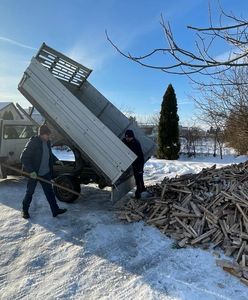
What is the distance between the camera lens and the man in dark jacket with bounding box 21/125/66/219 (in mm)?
7047

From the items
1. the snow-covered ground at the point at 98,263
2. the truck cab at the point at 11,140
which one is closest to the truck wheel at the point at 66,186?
the snow-covered ground at the point at 98,263

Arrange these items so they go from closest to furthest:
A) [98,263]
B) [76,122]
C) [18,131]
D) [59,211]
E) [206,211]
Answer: [98,263], [206,211], [59,211], [76,122], [18,131]

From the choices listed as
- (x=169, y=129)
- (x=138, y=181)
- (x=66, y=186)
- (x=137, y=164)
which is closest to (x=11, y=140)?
(x=66, y=186)

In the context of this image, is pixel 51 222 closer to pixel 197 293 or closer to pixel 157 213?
pixel 157 213

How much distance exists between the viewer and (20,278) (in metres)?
5.02

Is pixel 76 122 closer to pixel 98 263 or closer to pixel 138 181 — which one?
pixel 138 181

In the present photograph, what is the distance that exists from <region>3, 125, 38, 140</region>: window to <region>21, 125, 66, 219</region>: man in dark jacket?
3525 millimetres

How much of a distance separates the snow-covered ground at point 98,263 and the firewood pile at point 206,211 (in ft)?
0.83

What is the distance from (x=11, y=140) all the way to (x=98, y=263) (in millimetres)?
6088

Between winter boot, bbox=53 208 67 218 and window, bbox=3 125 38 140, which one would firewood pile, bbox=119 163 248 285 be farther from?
window, bbox=3 125 38 140

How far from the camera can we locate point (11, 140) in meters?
10.4

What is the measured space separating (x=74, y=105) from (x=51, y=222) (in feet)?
7.74

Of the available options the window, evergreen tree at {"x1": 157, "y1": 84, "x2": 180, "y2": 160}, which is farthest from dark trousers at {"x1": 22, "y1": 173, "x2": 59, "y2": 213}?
evergreen tree at {"x1": 157, "y1": 84, "x2": 180, "y2": 160}

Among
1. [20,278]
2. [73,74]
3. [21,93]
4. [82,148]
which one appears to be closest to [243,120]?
[73,74]
